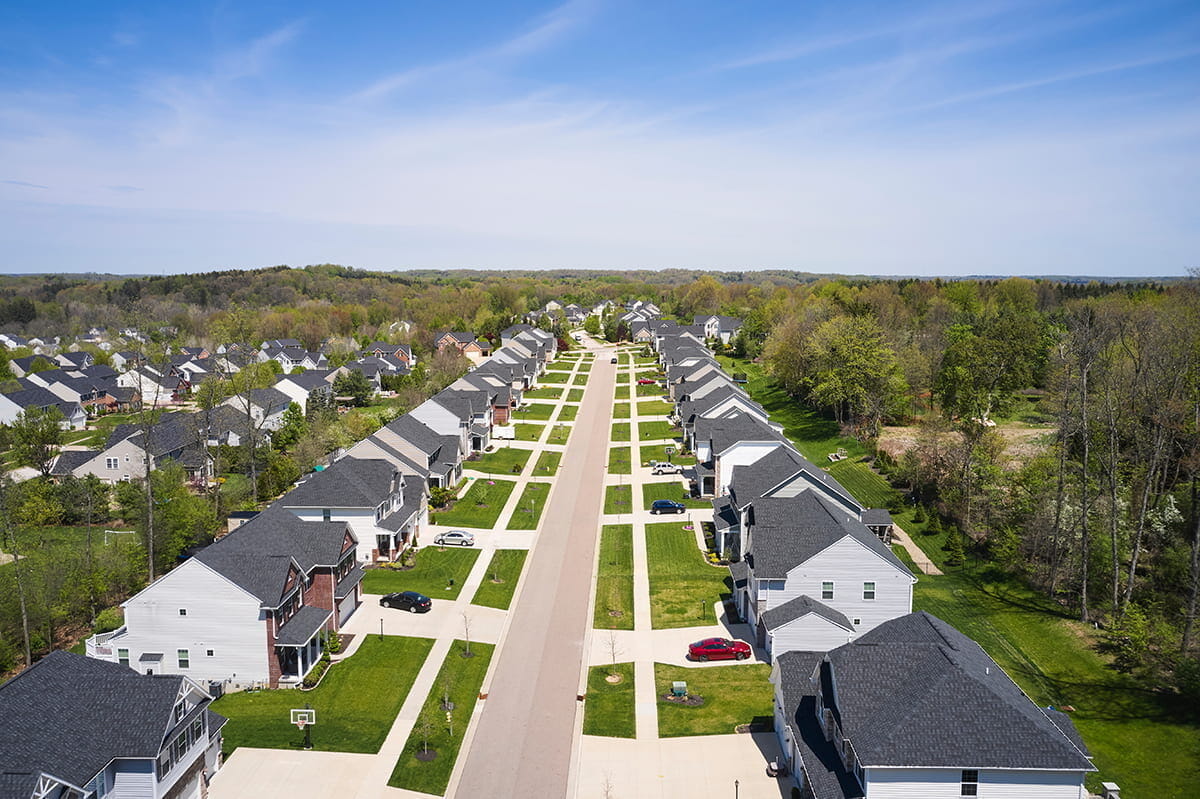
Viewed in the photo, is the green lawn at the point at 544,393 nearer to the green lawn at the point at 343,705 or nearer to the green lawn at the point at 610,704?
the green lawn at the point at 343,705

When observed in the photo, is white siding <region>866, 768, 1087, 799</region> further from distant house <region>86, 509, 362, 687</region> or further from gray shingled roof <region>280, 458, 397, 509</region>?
gray shingled roof <region>280, 458, 397, 509</region>

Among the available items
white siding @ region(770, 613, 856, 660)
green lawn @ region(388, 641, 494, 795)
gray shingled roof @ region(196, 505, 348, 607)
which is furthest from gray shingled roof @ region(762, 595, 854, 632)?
gray shingled roof @ region(196, 505, 348, 607)

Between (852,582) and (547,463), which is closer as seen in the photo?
(852,582)

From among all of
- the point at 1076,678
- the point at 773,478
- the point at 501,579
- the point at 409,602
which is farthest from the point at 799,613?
the point at 409,602

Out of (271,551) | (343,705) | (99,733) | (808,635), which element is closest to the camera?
(99,733)

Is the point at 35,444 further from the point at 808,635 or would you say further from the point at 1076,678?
the point at 1076,678

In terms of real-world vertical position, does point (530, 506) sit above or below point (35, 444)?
below
